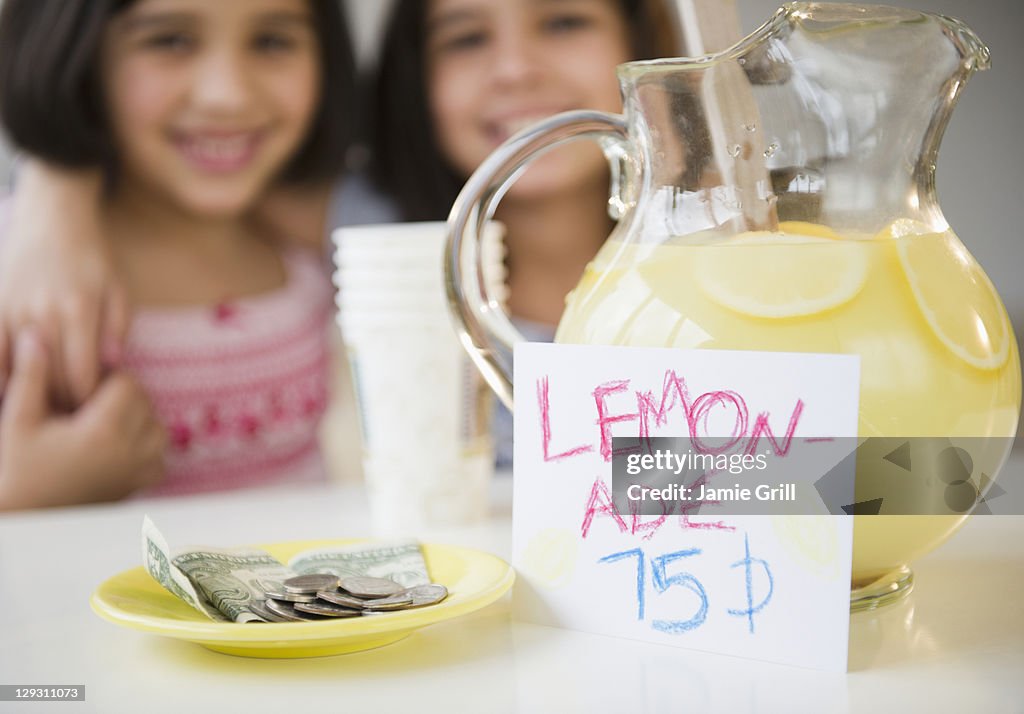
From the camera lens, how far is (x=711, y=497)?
468 millimetres

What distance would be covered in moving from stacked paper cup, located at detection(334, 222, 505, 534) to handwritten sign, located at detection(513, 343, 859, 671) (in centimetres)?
26

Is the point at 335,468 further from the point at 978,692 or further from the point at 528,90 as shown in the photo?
the point at 978,692

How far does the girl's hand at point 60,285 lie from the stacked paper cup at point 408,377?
1.49 feet

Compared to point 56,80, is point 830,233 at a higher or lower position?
lower

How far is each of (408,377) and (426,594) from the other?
12.1 inches

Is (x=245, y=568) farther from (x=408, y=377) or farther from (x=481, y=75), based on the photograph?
(x=481, y=75)

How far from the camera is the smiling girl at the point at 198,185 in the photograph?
112 cm

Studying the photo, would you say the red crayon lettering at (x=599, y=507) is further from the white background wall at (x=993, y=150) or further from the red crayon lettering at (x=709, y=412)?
the white background wall at (x=993, y=150)

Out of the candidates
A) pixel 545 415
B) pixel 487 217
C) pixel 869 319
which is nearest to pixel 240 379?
pixel 487 217

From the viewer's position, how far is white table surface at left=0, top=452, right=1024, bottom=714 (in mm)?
425

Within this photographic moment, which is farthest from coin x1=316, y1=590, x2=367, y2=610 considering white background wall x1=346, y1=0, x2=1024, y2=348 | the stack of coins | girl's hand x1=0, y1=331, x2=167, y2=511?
girl's hand x1=0, y1=331, x2=167, y2=511

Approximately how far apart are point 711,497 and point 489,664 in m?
0.12

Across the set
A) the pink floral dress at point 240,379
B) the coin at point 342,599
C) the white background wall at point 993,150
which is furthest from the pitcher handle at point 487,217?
the pink floral dress at point 240,379

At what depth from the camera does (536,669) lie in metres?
0.46
